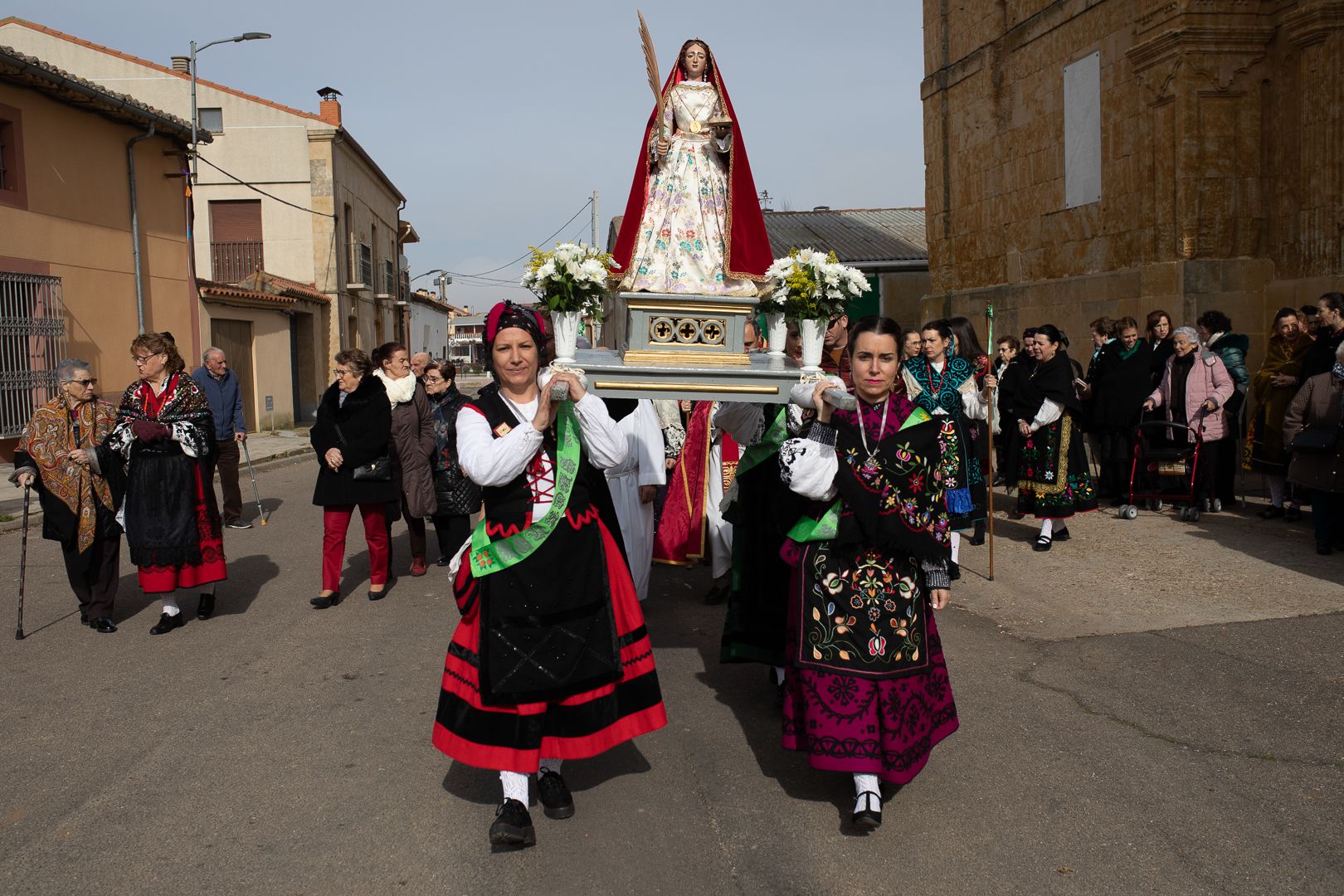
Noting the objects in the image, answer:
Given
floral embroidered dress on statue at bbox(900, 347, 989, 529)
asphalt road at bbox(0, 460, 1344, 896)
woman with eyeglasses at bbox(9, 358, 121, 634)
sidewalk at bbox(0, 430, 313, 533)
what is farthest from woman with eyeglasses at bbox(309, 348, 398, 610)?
sidewalk at bbox(0, 430, 313, 533)

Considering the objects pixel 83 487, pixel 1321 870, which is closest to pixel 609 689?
pixel 1321 870

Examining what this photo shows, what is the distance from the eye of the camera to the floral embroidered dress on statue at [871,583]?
3.78 metres

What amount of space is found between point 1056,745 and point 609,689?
2.01 m

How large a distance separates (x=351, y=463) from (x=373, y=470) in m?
0.15

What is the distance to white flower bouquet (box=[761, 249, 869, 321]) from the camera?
440cm

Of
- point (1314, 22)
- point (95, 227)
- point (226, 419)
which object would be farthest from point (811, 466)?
point (95, 227)

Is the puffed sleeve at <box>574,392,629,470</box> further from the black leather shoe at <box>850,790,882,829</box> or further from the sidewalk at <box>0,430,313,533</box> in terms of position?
the sidewalk at <box>0,430,313,533</box>

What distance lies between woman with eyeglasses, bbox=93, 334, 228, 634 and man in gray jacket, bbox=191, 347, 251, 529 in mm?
4431

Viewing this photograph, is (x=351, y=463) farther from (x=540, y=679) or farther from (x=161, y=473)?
(x=540, y=679)

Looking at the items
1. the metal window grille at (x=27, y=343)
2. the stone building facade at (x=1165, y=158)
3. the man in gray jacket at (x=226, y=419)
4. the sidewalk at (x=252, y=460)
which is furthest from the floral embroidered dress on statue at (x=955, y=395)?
the metal window grille at (x=27, y=343)

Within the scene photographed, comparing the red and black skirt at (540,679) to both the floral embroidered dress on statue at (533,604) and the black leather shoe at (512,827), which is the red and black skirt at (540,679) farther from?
the black leather shoe at (512,827)

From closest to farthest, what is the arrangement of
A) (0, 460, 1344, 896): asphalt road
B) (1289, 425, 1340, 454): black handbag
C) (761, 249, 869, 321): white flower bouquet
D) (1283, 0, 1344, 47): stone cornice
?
(0, 460, 1344, 896): asphalt road < (761, 249, 869, 321): white flower bouquet < (1289, 425, 1340, 454): black handbag < (1283, 0, 1344, 47): stone cornice

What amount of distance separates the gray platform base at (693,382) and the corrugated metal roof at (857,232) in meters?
23.9

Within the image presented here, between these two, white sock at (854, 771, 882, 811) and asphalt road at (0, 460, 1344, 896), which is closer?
asphalt road at (0, 460, 1344, 896)
